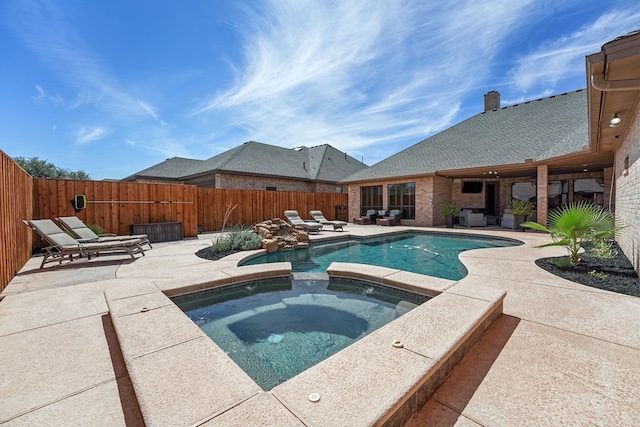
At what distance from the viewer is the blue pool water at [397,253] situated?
20.1 feet

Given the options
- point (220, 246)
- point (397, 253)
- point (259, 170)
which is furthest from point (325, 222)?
point (259, 170)

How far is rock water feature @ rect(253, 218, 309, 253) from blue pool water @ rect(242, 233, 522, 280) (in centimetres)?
25

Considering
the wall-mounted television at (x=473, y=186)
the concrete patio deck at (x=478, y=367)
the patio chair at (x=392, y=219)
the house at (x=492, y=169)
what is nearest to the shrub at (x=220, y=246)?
the concrete patio deck at (x=478, y=367)

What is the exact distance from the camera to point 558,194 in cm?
1443

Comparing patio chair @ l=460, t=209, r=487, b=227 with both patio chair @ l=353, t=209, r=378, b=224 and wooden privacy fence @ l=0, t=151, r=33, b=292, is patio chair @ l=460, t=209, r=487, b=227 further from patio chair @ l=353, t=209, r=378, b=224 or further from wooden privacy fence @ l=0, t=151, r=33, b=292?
wooden privacy fence @ l=0, t=151, r=33, b=292

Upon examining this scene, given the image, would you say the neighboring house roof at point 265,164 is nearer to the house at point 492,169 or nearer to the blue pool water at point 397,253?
the house at point 492,169

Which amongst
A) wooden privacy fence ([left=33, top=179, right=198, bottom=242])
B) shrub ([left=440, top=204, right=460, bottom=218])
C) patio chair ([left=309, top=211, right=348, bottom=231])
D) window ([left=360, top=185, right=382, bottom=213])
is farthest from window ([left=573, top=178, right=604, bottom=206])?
wooden privacy fence ([left=33, top=179, right=198, bottom=242])

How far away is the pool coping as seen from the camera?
4.72 feet

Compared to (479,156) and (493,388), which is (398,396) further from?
(479,156)

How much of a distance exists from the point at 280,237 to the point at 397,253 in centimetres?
350

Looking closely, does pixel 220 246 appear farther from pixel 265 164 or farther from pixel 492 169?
pixel 265 164

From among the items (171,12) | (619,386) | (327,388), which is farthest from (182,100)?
(619,386)

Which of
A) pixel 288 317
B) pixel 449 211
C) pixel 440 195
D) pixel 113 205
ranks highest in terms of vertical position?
pixel 440 195

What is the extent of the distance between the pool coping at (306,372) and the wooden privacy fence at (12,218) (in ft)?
9.48
